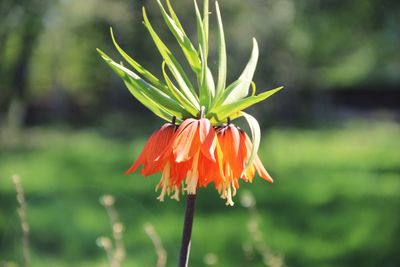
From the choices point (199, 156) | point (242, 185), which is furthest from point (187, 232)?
point (242, 185)

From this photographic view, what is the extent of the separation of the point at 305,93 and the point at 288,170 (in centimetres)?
1087

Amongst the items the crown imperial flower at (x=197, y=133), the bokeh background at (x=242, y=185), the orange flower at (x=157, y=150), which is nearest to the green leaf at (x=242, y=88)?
the crown imperial flower at (x=197, y=133)

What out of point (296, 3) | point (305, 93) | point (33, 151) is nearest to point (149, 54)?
point (296, 3)

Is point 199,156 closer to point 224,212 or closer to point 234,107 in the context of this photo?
point 234,107

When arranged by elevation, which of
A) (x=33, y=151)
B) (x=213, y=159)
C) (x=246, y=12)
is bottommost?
(x=33, y=151)

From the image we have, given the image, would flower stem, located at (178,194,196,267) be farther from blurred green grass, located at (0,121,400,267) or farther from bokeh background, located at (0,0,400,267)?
blurred green grass, located at (0,121,400,267)

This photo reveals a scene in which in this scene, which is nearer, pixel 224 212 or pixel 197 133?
pixel 197 133

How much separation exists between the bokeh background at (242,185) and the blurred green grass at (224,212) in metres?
0.02

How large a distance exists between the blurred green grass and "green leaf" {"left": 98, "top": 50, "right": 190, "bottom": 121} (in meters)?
1.15

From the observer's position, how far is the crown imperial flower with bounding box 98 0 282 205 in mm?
1165

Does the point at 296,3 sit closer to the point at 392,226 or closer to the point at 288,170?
the point at 288,170

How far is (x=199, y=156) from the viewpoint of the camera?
1194 millimetres

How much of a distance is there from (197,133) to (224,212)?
4.89m

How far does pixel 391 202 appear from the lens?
639 centimetres
